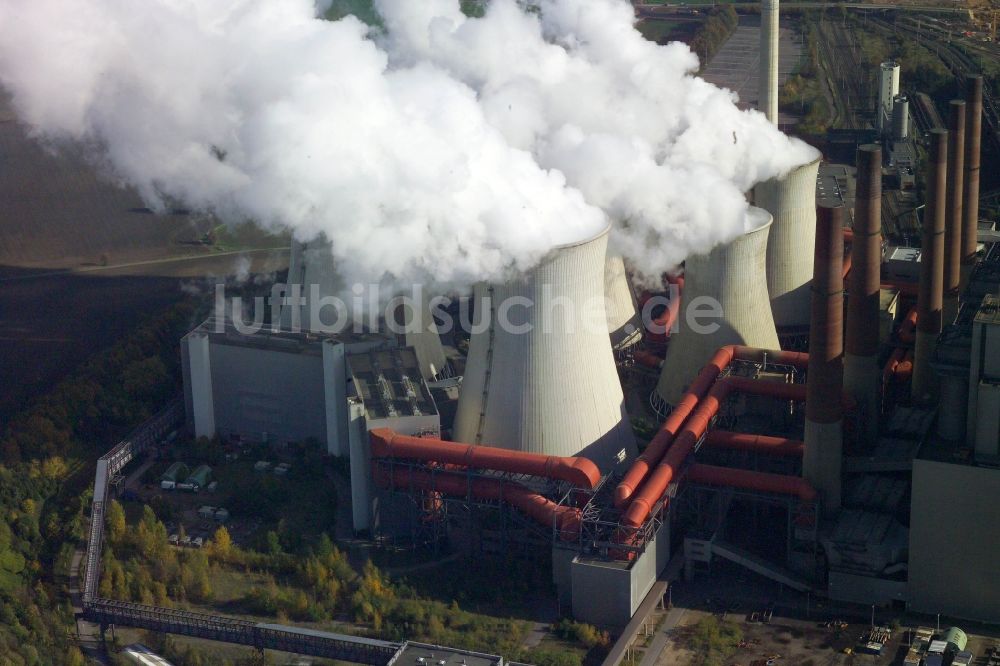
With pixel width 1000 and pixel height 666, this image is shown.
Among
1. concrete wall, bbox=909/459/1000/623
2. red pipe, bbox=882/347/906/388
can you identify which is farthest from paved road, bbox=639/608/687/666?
red pipe, bbox=882/347/906/388

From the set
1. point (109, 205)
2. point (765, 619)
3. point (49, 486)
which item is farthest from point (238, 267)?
point (765, 619)

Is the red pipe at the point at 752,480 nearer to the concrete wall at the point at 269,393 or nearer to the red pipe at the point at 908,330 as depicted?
the red pipe at the point at 908,330

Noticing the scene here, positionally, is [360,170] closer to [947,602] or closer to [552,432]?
[552,432]

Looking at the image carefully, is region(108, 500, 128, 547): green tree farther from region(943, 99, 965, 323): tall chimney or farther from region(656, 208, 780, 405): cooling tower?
region(943, 99, 965, 323): tall chimney

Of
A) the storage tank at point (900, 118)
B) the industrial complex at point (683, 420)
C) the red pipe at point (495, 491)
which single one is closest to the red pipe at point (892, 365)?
the industrial complex at point (683, 420)

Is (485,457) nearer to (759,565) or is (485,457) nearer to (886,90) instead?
(759,565)

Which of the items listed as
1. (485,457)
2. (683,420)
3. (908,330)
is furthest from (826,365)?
(908,330)
